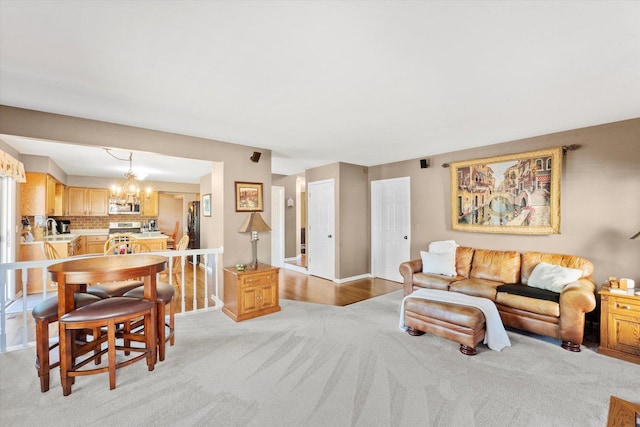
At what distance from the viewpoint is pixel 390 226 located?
18.0 feet

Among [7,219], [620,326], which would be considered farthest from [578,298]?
[7,219]

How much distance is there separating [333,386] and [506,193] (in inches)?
138

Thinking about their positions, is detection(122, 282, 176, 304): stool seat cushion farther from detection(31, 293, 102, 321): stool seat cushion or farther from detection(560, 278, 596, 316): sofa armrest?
detection(560, 278, 596, 316): sofa armrest

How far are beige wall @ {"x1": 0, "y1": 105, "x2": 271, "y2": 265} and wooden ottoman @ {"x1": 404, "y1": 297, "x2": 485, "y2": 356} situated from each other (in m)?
2.37

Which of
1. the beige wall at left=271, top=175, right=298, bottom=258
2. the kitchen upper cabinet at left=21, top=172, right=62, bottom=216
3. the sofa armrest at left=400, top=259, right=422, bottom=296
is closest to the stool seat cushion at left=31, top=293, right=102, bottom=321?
the sofa armrest at left=400, top=259, right=422, bottom=296

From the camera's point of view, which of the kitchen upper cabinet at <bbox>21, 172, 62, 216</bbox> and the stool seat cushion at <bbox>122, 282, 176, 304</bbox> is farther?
the kitchen upper cabinet at <bbox>21, 172, 62, 216</bbox>

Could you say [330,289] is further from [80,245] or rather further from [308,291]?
[80,245]

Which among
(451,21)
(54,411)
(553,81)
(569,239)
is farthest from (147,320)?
(569,239)

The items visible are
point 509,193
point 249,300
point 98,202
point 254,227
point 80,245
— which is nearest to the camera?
point 249,300

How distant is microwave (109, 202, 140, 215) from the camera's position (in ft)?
24.3

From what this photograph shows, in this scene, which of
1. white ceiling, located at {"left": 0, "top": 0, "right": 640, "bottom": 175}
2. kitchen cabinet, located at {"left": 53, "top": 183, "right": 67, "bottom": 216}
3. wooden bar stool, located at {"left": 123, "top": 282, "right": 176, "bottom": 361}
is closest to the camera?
white ceiling, located at {"left": 0, "top": 0, "right": 640, "bottom": 175}

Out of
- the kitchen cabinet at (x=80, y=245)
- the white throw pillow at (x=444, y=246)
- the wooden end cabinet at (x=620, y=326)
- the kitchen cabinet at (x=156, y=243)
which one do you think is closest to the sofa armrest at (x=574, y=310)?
the wooden end cabinet at (x=620, y=326)

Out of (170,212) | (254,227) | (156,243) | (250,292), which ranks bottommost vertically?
(250,292)

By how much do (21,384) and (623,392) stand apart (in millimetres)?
4505
